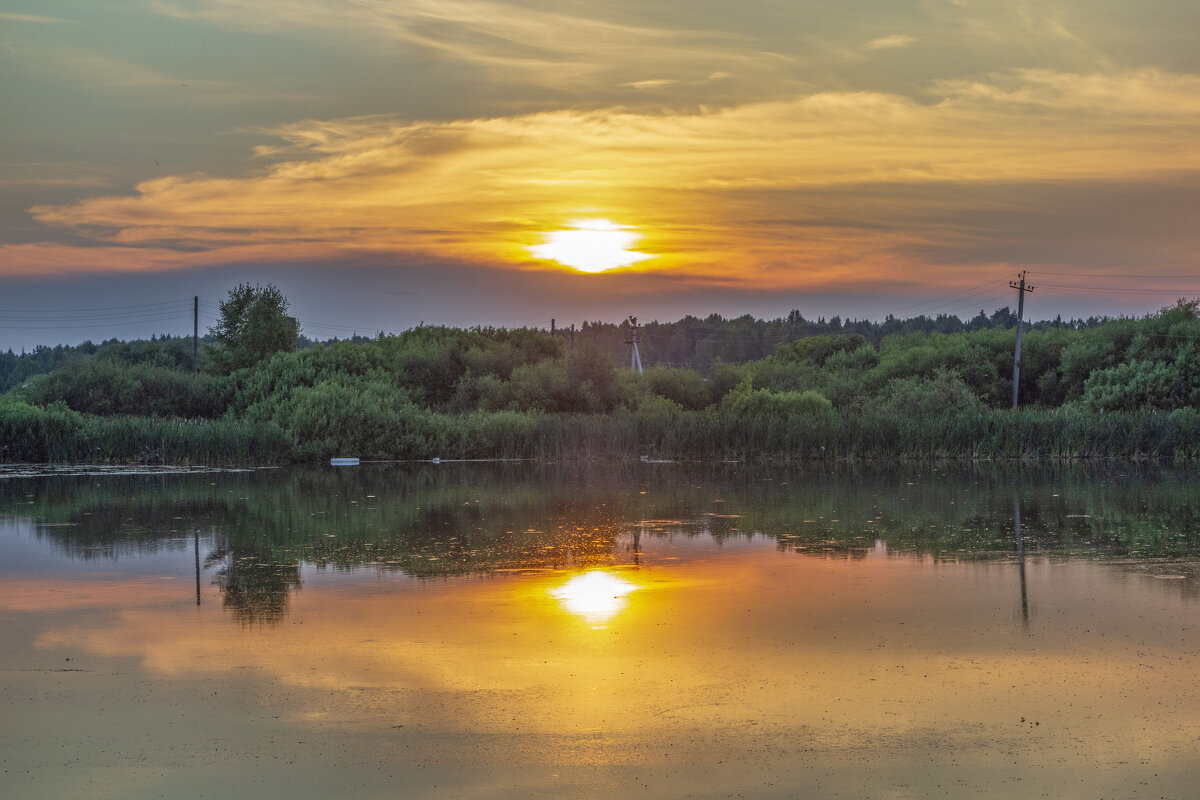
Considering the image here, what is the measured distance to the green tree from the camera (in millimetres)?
42312

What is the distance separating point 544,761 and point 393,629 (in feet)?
11.0

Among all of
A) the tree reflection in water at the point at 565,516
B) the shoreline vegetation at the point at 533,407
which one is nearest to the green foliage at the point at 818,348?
the shoreline vegetation at the point at 533,407

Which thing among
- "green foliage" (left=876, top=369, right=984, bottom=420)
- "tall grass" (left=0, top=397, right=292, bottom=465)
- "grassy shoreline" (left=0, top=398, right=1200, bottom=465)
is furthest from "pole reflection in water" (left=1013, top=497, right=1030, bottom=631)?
"green foliage" (left=876, top=369, right=984, bottom=420)

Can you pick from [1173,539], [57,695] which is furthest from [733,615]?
[1173,539]

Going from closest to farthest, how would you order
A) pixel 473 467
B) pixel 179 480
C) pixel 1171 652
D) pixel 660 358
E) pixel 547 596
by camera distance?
pixel 1171 652 < pixel 547 596 < pixel 179 480 < pixel 473 467 < pixel 660 358

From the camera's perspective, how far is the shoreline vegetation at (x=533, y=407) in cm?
2858

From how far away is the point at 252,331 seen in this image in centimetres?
4438

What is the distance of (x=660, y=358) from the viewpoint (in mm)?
115438

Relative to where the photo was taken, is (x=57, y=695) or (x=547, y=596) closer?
(x=57, y=695)

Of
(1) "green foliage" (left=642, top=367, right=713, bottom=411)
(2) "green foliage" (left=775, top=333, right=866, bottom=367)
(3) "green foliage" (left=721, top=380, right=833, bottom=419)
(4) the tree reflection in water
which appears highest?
(2) "green foliage" (left=775, top=333, right=866, bottom=367)

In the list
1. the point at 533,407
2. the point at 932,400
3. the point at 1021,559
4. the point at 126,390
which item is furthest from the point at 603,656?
the point at 932,400

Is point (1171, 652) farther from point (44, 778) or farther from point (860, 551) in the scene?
point (44, 778)

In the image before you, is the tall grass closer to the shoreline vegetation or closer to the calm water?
the shoreline vegetation

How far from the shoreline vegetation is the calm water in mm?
12499
